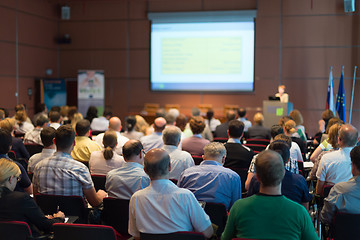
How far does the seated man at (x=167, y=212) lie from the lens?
8.39 feet

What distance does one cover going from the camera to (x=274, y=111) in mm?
9852

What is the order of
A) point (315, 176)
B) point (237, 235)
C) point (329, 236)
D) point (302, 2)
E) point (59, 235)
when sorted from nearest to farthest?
1. point (237, 235)
2. point (59, 235)
3. point (329, 236)
4. point (315, 176)
5. point (302, 2)

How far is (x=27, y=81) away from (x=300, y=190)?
10.3 m

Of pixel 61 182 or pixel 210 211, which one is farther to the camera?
pixel 61 182

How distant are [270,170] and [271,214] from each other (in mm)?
247

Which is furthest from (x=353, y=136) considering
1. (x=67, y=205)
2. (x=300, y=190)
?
(x=67, y=205)

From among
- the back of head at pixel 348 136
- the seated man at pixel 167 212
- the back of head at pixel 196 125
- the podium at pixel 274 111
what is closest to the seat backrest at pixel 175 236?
the seated man at pixel 167 212

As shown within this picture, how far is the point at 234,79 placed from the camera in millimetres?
11820

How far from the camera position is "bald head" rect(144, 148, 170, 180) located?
2689 millimetres

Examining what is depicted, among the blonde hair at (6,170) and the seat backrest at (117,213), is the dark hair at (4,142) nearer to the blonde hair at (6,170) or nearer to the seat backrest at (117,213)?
the blonde hair at (6,170)

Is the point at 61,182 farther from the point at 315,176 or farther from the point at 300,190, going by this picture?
the point at 315,176

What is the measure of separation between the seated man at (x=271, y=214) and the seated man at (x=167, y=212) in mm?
318

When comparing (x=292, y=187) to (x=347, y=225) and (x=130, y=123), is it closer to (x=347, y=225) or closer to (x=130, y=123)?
(x=347, y=225)

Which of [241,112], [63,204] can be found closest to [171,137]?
[63,204]
